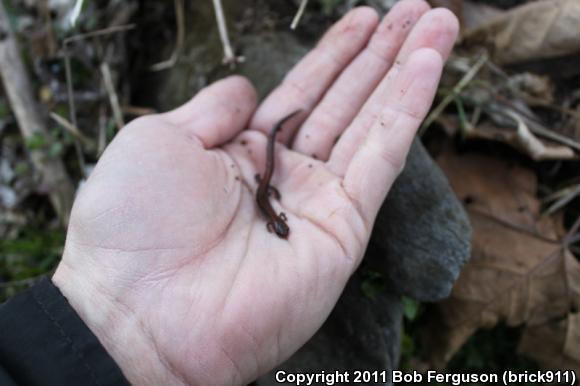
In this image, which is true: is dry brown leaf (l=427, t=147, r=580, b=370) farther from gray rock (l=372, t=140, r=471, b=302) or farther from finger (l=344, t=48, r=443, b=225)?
finger (l=344, t=48, r=443, b=225)

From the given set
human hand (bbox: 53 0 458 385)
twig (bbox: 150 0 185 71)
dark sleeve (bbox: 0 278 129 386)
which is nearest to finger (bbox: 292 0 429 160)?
human hand (bbox: 53 0 458 385)

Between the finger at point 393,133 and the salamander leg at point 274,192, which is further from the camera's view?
the salamander leg at point 274,192

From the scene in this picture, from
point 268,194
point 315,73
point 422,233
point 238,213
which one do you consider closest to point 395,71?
point 315,73

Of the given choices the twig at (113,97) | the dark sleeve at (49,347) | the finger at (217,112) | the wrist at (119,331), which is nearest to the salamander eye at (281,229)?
the finger at (217,112)

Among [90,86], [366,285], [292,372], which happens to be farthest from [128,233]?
[90,86]

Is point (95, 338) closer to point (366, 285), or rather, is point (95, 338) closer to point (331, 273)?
point (331, 273)

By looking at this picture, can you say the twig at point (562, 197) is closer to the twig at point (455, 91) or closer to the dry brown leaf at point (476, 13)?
the twig at point (455, 91)
